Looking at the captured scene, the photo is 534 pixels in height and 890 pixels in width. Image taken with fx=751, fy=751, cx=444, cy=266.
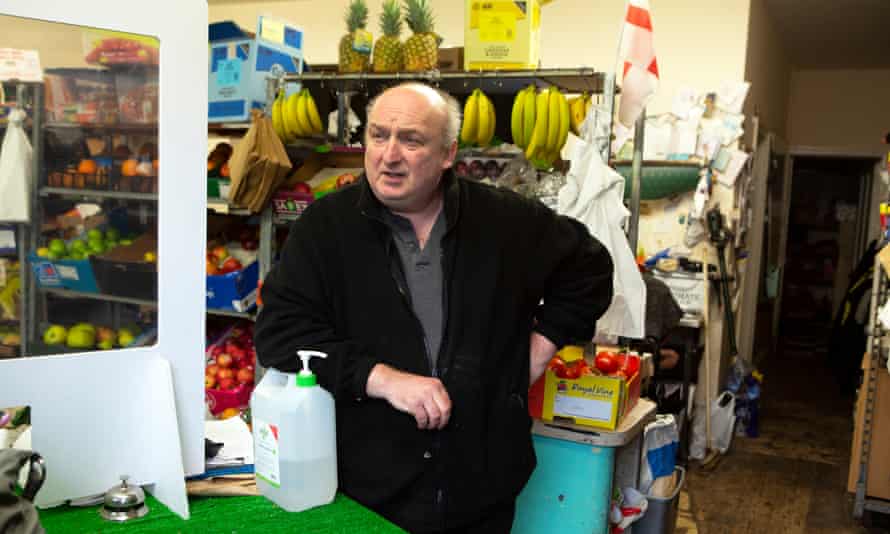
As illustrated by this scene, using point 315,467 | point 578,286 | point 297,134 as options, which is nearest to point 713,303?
point 297,134

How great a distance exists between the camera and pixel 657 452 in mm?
2795

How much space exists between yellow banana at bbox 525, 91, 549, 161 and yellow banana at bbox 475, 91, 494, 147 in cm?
21

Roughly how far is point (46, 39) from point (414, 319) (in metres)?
0.88

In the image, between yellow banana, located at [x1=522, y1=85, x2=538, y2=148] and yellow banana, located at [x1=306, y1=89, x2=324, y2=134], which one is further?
yellow banana, located at [x1=306, y1=89, x2=324, y2=134]

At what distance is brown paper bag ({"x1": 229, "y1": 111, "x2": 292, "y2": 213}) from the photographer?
3627mm

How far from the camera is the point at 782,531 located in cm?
372

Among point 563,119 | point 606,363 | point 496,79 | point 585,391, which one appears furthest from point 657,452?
point 496,79

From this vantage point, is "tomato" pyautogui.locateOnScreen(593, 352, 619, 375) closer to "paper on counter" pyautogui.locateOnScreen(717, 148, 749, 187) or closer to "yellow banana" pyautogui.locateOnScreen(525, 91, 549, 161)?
"yellow banana" pyautogui.locateOnScreen(525, 91, 549, 161)

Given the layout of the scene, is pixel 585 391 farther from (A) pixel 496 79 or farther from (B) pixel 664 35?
(B) pixel 664 35

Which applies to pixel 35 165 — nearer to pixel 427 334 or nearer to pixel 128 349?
pixel 128 349

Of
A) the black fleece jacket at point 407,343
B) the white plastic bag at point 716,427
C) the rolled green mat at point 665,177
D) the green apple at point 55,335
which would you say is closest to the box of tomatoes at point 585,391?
the black fleece jacket at point 407,343

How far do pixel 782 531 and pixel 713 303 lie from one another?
1.69 m

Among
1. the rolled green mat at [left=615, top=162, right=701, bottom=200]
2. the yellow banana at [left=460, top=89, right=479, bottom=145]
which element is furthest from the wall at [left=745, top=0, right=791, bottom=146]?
the yellow banana at [left=460, top=89, right=479, bottom=145]

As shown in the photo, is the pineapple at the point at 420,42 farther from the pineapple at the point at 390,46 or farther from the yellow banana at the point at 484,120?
the yellow banana at the point at 484,120
